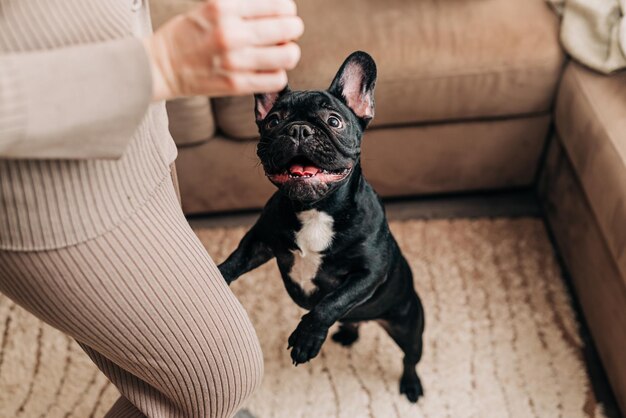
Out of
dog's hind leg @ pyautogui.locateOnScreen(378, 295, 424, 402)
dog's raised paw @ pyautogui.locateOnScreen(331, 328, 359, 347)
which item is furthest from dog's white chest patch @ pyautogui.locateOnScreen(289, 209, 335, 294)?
dog's raised paw @ pyautogui.locateOnScreen(331, 328, 359, 347)

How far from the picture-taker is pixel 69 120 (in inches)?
21.5

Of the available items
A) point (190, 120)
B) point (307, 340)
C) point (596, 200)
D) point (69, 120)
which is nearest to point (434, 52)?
point (596, 200)

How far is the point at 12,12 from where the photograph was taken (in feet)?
1.94

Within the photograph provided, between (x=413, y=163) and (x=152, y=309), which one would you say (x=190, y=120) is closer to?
(x=413, y=163)

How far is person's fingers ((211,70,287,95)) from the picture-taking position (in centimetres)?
58

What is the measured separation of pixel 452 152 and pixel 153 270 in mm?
1104

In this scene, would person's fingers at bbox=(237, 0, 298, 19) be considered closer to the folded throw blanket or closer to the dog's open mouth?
the dog's open mouth

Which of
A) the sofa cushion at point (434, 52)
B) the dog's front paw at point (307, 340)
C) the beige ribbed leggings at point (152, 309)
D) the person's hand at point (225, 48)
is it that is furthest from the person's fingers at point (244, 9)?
the sofa cushion at point (434, 52)

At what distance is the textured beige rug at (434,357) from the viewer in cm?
138

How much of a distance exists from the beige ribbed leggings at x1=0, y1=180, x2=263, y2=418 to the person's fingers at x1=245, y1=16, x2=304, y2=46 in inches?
10.1

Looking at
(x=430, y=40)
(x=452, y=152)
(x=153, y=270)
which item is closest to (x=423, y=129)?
(x=452, y=152)

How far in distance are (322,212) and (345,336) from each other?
58 cm

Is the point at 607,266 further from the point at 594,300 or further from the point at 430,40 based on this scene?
the point at 430,40

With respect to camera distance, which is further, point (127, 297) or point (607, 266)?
point (607, 266)
